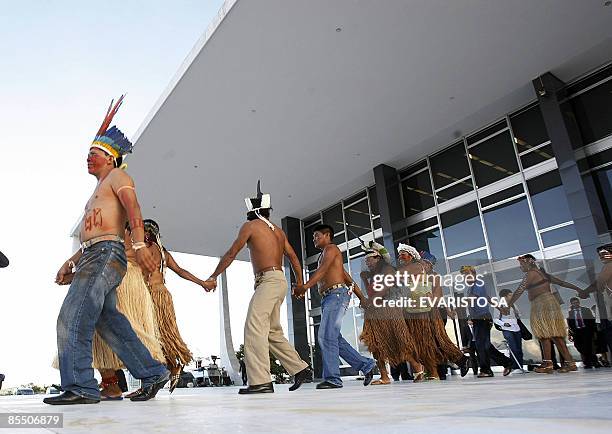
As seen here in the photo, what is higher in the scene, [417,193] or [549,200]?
[417,193]

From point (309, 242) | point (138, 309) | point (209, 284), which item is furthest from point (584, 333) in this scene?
point (309, 242)

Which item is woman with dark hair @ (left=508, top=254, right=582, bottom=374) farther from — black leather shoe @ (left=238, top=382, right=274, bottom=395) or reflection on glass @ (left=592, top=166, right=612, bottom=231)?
black leather shoe @ (left=238, top=382, right=274, bottom=395)

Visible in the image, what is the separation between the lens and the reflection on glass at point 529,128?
10727 mm

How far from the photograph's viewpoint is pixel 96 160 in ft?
10.3

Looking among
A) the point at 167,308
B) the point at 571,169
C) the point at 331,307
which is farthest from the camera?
the point at 571,169

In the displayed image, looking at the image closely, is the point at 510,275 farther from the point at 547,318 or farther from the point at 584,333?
the point at 547,318

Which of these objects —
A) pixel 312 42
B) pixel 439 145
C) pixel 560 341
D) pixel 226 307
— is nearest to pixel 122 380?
pixel 560 341

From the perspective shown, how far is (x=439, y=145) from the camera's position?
41.6ft

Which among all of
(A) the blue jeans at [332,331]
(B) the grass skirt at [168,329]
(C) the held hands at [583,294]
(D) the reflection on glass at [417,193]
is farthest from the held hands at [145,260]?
(D) the reflection on glass at [417,193]

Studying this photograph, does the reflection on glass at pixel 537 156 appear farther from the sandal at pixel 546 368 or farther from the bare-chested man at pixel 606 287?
the sandal at pixel 546 368

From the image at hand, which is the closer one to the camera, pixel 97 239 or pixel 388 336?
pixel 97 239

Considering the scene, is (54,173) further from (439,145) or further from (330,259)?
(330,259)

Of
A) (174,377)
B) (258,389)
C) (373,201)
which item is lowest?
(258,389)

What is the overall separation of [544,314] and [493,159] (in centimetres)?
622
